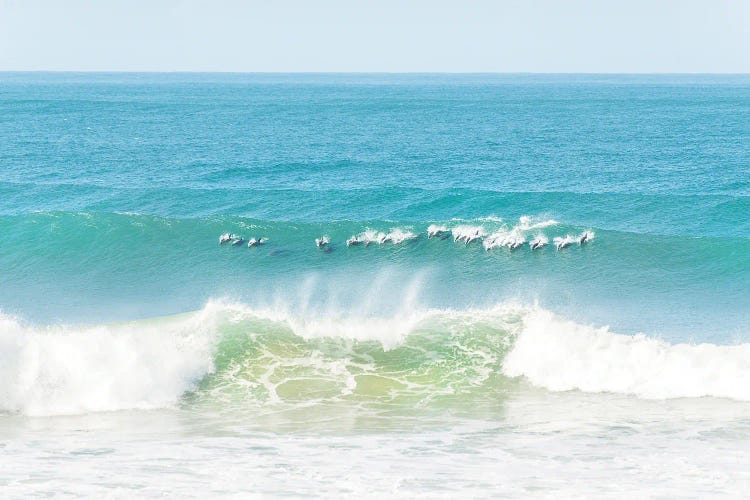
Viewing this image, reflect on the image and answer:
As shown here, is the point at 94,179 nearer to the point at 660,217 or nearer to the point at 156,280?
the point at 156,280

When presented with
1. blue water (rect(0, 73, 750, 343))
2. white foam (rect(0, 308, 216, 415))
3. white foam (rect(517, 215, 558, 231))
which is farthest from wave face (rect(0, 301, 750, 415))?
white foam (rect(517, 215, 558, 231))

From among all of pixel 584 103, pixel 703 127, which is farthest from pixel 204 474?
pixel 584 103

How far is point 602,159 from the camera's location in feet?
203

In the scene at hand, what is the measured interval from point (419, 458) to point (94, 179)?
40.5 m

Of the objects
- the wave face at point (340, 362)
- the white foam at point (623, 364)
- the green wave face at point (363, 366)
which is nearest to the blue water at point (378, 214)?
the white foam at point (623, 364)

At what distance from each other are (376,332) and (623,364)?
288 inches

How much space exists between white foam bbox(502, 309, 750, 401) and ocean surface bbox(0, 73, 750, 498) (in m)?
0.08

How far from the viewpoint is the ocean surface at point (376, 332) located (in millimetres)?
17844

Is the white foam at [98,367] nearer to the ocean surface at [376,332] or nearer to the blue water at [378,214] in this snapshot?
the ocean surface at [376,332]

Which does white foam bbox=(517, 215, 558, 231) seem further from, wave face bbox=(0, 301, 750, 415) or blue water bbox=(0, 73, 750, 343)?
wave face bbox=(0, 301, 750, 415)

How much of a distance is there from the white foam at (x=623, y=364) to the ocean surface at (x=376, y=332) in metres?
0.08

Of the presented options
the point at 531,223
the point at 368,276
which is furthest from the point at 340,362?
the point at 531,223

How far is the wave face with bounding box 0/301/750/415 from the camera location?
73.7ft

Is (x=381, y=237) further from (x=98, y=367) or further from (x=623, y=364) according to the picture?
(x=98, y=367)
